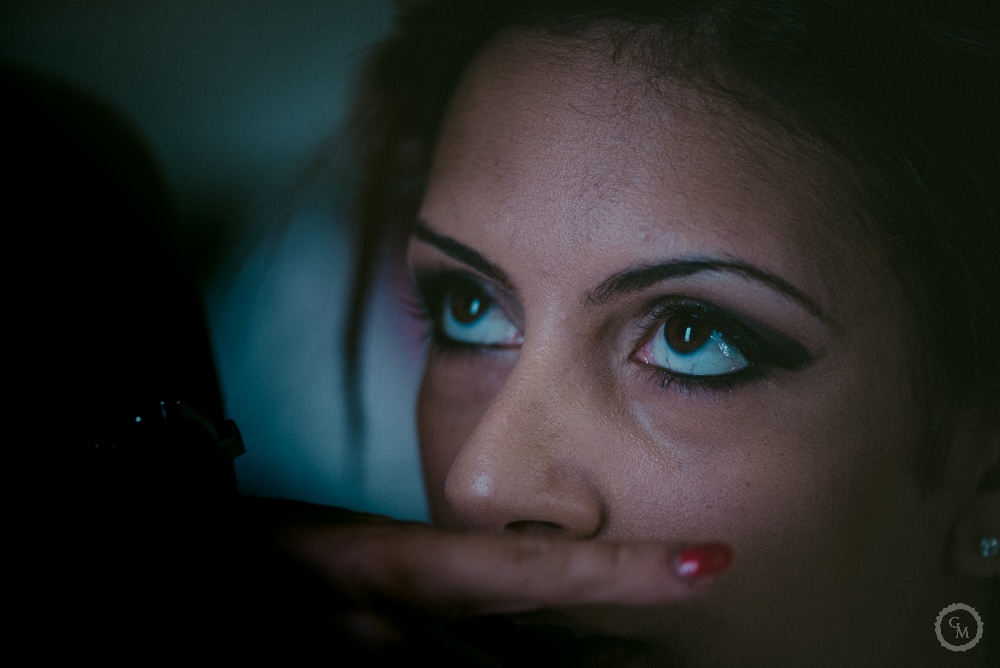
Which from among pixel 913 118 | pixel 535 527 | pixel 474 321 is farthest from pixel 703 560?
pixel 913 118

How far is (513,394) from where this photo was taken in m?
0.87

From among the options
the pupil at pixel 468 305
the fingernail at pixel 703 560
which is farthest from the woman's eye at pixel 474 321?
the fingernail at pixel 703 560

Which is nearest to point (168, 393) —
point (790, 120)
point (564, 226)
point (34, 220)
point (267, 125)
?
point (34, 220)

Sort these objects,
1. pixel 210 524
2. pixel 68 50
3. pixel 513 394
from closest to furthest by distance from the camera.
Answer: pixel 513 394 → pixel 210 524 → pixel 68 50

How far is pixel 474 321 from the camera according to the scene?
0.97 metres

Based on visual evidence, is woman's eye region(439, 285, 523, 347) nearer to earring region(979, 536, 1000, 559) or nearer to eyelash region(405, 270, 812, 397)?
eyelash region(405, 270, 812, 397)

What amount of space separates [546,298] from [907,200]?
379mm

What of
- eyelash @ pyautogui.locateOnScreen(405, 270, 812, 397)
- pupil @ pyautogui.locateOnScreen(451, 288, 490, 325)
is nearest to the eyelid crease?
eyelash @ pyautogui.locateOnScreen(405, 270, 812, 397)

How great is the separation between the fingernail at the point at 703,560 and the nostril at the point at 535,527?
133 millimetres

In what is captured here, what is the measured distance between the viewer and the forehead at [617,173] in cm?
78

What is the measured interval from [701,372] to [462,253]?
1.04 feet

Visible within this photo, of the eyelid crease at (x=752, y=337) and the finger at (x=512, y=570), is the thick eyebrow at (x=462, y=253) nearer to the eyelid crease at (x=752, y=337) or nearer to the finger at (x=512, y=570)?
the eyelid crease at (x=752, y=337)

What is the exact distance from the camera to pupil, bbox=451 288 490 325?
0.95 m

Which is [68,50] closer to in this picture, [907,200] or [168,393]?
[168,393]
